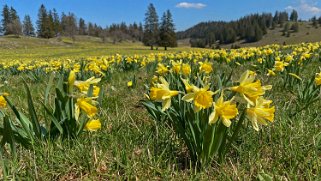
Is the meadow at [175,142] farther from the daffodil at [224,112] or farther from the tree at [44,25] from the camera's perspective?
the tree at [44,25]

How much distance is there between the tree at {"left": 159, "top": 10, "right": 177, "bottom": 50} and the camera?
6925 cm

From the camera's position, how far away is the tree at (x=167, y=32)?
6925 cm

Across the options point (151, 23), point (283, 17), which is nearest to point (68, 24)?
point (151, 23)

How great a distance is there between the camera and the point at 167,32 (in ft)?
229

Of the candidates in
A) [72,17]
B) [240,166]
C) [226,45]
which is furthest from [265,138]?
[226,45]

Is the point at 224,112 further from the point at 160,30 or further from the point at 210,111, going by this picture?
the point at 160,30

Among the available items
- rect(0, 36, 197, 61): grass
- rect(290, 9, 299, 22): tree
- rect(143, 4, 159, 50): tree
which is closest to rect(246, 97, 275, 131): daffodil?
rect(0, 36, 197, 61): grass

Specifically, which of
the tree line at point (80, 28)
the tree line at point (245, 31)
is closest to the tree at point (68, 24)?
the tree line at point (80, 28)

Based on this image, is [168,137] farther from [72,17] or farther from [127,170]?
[72,17]

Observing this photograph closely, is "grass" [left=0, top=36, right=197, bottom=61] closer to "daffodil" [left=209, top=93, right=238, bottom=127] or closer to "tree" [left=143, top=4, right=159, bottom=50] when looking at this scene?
"tree" [left=143, top=4, right=159, bottom=50]

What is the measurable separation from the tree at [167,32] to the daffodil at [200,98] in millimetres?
68092

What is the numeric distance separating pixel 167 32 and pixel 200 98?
69.7 meters

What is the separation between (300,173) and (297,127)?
0.54 meters

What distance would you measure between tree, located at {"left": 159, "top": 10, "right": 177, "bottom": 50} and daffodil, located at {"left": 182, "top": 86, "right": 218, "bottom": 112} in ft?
223
